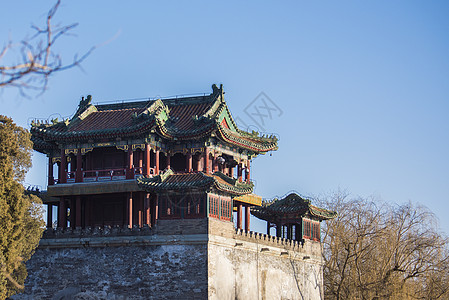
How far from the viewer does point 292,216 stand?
132 ft

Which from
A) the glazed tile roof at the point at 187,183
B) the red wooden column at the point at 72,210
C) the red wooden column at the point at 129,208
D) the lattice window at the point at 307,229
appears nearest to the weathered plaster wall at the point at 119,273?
the red wooden column at the point at 129,208

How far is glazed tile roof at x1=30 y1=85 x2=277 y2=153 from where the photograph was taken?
35.0 meters

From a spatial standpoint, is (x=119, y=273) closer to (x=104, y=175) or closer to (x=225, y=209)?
(x=104, y=175)

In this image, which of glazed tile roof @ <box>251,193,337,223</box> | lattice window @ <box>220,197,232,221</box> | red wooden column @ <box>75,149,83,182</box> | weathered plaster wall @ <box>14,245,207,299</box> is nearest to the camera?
weathered plaster wall @ <box>14,245,207,299</box>

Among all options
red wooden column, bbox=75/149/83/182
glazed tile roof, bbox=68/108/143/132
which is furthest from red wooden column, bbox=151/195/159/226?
glazed tile roof, bbox=68/108/143/132

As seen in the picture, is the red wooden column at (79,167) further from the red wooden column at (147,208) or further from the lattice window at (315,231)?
→ the lattice window at (315,231)

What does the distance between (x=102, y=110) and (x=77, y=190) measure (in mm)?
5885

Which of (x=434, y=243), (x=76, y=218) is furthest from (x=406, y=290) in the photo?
(x=76, y=218)

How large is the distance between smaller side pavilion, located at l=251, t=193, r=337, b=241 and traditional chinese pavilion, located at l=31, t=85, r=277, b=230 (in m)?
2.10

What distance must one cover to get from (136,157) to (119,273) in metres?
5.80

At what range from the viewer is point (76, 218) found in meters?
35.6

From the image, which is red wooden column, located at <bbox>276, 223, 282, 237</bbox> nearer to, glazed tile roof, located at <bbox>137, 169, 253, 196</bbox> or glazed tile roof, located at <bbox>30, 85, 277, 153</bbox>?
glazed tile roof, located at <bbox>30, 85, 277, 153</bbox>

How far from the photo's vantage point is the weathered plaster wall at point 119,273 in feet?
103

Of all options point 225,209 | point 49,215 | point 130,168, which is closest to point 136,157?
point 130,168
